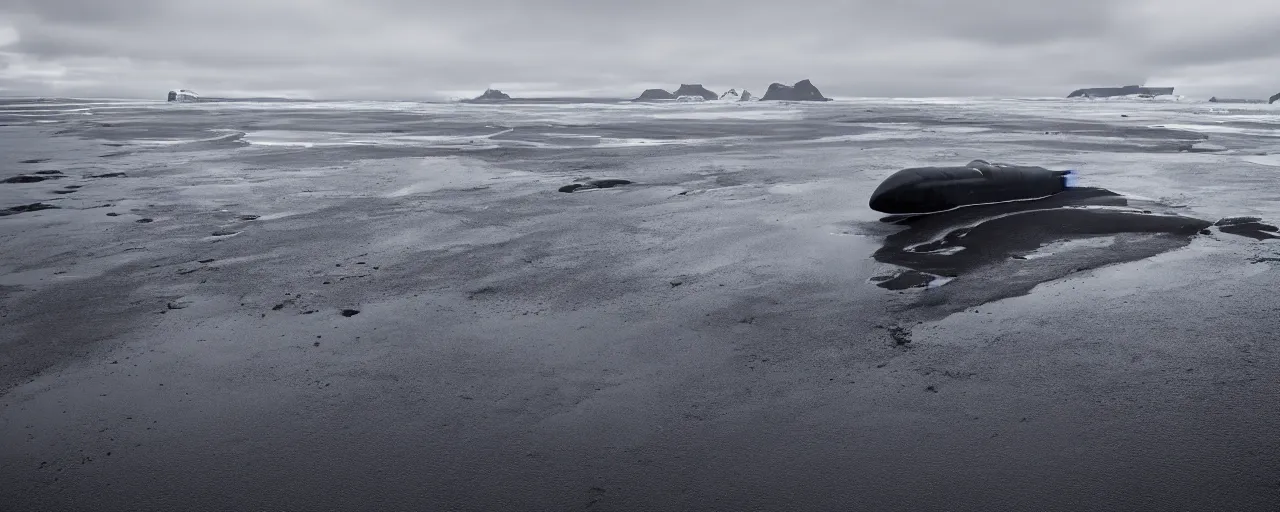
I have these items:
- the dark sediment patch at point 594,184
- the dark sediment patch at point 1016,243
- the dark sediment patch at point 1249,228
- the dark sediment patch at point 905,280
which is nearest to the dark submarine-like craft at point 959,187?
the dark sediment patch at point 1016,243

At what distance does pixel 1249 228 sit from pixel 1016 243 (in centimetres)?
444

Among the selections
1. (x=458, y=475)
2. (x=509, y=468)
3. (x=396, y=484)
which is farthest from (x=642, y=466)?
(x=396, y=484)

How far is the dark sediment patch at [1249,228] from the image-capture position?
38.7 feet

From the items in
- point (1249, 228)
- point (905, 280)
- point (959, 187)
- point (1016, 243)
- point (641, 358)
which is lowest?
point (641, 358)

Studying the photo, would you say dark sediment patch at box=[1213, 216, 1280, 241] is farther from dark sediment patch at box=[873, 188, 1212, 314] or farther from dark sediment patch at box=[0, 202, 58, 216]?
dark sediment patch at box=[0, 202, 58, 216]

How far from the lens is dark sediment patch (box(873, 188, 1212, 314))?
30.2 ft

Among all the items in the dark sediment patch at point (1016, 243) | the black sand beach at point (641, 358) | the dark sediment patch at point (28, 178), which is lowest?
the black sand beach at point (641, 358)

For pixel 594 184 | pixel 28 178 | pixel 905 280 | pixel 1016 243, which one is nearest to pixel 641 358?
pixel 905 280

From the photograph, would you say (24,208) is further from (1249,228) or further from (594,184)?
(1249,228)

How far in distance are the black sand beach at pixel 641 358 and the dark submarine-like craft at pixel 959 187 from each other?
0.41 m

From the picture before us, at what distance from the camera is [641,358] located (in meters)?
6.79

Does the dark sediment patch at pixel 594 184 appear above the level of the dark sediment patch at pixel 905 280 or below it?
above

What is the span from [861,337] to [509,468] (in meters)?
3.96

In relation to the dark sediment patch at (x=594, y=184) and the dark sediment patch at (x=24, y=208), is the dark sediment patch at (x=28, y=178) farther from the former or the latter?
the dark sediment patch at (x=594, y=184)
